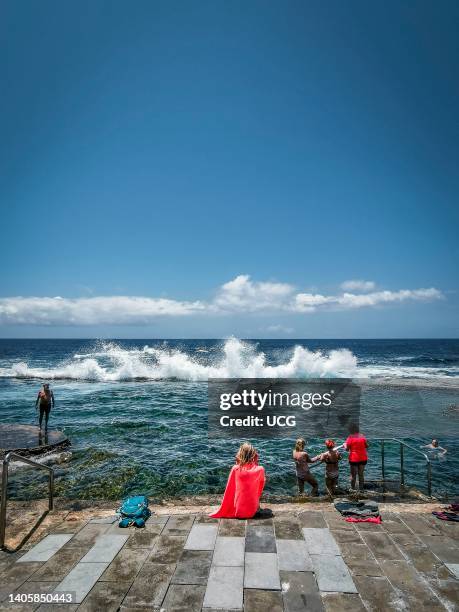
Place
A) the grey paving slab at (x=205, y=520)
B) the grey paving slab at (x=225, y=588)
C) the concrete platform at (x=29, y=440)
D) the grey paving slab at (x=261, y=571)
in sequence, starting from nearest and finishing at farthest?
1. the grey paving slab at (x=225, y=588)
2. the grey paving slab at (x=261, y=571)
3. the grey paving slab at (x=205, y=520)
4. the concrete platform at (x=29, y=440)

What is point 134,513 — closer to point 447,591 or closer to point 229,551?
point 229,551

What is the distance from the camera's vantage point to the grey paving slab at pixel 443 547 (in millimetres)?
5180

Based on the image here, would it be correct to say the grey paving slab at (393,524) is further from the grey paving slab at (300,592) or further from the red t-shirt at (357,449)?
the red t-shirt at (357,449)

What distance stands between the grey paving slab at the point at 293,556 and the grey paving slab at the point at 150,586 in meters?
1.59

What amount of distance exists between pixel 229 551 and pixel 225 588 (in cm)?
85

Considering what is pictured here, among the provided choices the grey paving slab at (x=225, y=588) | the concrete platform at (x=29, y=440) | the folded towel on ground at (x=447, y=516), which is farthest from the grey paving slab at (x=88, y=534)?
the concrete platform at (x=29, y=440)

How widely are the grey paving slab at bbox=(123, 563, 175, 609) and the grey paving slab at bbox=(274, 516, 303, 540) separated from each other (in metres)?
1.87

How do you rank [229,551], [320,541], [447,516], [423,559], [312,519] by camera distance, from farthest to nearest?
[312,519] → [447,516] → [320,541] → [229,551] → [423,559]

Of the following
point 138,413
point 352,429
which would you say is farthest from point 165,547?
point 138,413

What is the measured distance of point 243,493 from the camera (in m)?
6.58

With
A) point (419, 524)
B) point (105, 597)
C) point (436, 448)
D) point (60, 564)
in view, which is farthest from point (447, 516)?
point (436, 448)

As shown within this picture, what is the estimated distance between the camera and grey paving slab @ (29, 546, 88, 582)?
4859 millimetres

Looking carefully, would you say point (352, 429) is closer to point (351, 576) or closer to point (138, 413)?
point (351, 576)

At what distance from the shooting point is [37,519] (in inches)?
260
